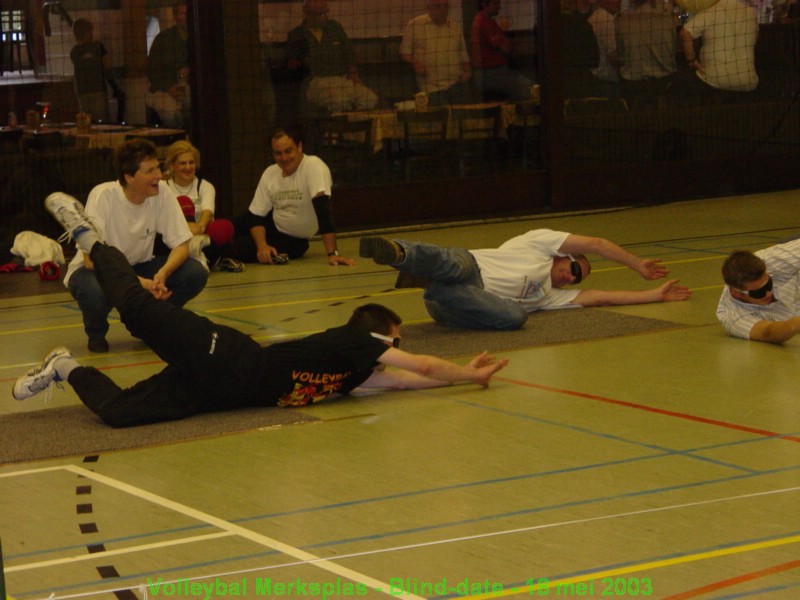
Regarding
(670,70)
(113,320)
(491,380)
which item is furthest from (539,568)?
(670,70)

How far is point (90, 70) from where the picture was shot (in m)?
10.1

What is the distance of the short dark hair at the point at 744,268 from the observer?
19.5 feet

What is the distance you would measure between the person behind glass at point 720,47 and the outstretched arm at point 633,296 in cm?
548

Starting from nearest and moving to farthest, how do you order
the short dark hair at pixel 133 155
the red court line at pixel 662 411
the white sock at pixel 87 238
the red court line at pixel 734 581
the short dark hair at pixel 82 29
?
the red court line at pixel 734 581 → the red court line at pixel 662 411 → the white sock at pixel 87 238 → the short dark hair at pixel 133 155 → the short dark hair at pixel 82 29

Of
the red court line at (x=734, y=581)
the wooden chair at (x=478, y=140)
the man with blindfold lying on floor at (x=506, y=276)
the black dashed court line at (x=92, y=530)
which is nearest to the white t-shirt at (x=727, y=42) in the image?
the wooden chair at (x=478, y=140)

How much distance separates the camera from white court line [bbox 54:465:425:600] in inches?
137

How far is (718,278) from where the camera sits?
803 centimetres

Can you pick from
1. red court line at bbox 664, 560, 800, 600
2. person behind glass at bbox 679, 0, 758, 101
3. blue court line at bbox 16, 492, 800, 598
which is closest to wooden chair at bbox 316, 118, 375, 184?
person behind glass at bbox 679, 0, 758, 101

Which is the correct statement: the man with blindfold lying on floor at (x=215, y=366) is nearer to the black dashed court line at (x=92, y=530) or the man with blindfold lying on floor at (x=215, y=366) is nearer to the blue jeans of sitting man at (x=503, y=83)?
the black dashed court line at (x=92, y=530)

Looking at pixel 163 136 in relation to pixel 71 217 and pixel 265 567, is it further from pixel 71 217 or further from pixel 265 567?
pixel 265 567

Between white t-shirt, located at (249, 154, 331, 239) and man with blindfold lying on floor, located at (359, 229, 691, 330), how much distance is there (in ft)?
7.96

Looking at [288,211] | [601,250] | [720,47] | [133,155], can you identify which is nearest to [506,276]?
[601,250]

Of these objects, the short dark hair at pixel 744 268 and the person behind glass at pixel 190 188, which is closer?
the short dark hair at pixel 744 268

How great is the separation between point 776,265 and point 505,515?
9.12 feet
